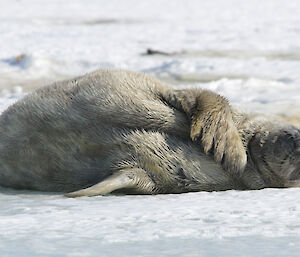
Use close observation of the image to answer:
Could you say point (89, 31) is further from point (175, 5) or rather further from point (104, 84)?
point (104, 84)

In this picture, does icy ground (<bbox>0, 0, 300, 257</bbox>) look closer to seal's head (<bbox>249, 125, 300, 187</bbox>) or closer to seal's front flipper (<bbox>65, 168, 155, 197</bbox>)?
seal's front flipper (<bbox>65, 168, 155, 197</bbox>)

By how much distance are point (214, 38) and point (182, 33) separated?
893 millimetres

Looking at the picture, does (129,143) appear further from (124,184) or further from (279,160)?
(279,160)

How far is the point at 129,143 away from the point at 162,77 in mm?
4586

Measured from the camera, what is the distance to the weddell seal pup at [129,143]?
10.6ft

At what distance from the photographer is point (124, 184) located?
3.08 metres

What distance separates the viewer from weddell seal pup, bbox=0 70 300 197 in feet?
10.6

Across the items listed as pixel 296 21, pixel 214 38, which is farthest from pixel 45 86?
pixel 296 21

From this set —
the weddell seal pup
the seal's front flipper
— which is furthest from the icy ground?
the weddell seal pup

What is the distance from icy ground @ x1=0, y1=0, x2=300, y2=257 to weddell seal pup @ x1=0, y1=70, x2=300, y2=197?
178 mm

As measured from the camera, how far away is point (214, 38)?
35.2ft

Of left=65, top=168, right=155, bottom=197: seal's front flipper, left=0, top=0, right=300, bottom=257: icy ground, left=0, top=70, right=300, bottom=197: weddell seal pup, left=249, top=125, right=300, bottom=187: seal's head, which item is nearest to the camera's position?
left=0, top=0, right=300, bottom=257: icy ground

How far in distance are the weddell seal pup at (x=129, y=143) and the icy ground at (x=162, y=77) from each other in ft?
0.58

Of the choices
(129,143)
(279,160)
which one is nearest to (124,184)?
(129,143)
